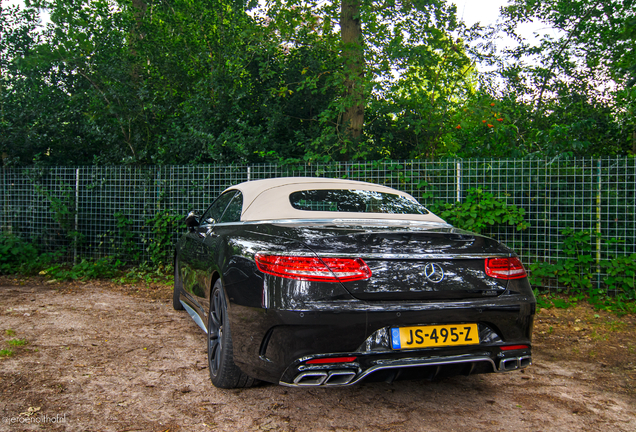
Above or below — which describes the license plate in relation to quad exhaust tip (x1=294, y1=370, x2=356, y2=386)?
above

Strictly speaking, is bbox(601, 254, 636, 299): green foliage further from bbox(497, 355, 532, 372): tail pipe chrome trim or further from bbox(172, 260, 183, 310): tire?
bbox(172, 260, 183, 310): tire

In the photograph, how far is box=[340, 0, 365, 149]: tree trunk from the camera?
913 cm

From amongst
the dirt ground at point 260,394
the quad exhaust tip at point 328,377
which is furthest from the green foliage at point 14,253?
the quad exhaust tip at point 328,377

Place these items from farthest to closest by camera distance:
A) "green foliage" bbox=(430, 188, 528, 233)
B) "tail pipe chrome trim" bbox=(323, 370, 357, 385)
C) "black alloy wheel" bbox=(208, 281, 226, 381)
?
"green foliage" bbox=(430, 188, 528, 233) < "black alloy wheel" bbox=(208, 281, 226, 381) < "tail pipe chrome trim" bbox=(323, 370, 357, 385)

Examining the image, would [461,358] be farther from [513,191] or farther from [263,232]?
[513,191]

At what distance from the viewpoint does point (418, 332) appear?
97.0 inches

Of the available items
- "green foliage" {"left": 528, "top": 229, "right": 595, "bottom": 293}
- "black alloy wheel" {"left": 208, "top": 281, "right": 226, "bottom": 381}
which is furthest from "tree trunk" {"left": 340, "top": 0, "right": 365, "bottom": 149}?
"black alloy wheel" {"left": 208, "top": 281, "right": 226, "bottom": 381}

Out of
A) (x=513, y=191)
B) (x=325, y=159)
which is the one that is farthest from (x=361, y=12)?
A: (x=513, y=191)

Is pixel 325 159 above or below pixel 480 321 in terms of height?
above

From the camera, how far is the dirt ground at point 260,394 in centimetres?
262

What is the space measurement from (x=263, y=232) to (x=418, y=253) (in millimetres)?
971

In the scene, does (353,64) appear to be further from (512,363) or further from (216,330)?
(512,363)

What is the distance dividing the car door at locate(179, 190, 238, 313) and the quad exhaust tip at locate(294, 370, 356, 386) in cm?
124

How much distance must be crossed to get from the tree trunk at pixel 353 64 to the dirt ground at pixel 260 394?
232 inches
